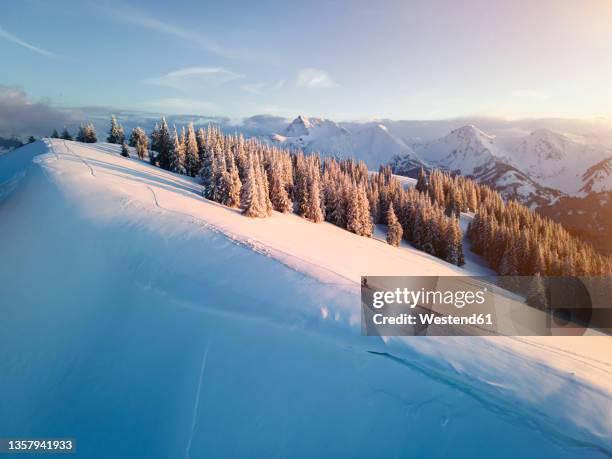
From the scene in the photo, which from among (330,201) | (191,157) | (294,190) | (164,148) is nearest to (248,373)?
(330,201)

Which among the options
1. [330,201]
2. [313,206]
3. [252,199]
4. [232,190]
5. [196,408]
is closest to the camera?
[196,408]

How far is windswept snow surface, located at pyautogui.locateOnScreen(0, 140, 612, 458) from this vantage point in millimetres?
7234

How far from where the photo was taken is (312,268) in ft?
51.9

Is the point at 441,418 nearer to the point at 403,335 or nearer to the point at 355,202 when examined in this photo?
the point at 403,335

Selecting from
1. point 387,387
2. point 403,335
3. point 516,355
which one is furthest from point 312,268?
point 516,355

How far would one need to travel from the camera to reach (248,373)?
29.4ft

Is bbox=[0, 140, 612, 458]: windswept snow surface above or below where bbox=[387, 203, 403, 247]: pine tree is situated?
above

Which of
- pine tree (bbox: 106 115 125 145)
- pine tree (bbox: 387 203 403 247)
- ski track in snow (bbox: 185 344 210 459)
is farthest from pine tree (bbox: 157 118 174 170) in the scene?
ski track in snow (bbox: 185 344 210 459)

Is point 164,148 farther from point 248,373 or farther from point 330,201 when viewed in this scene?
point 248,373

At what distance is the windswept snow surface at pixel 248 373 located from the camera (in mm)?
7234

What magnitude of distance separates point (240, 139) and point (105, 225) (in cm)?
4214

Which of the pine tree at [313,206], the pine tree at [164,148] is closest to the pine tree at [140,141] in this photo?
the pine tree at [164,148]

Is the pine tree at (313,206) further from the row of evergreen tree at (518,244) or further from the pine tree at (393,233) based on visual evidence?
the row of evergreen tree at (518,244)

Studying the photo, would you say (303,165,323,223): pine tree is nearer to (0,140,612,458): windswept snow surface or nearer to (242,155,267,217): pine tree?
(242,155,267,217): pine tree
